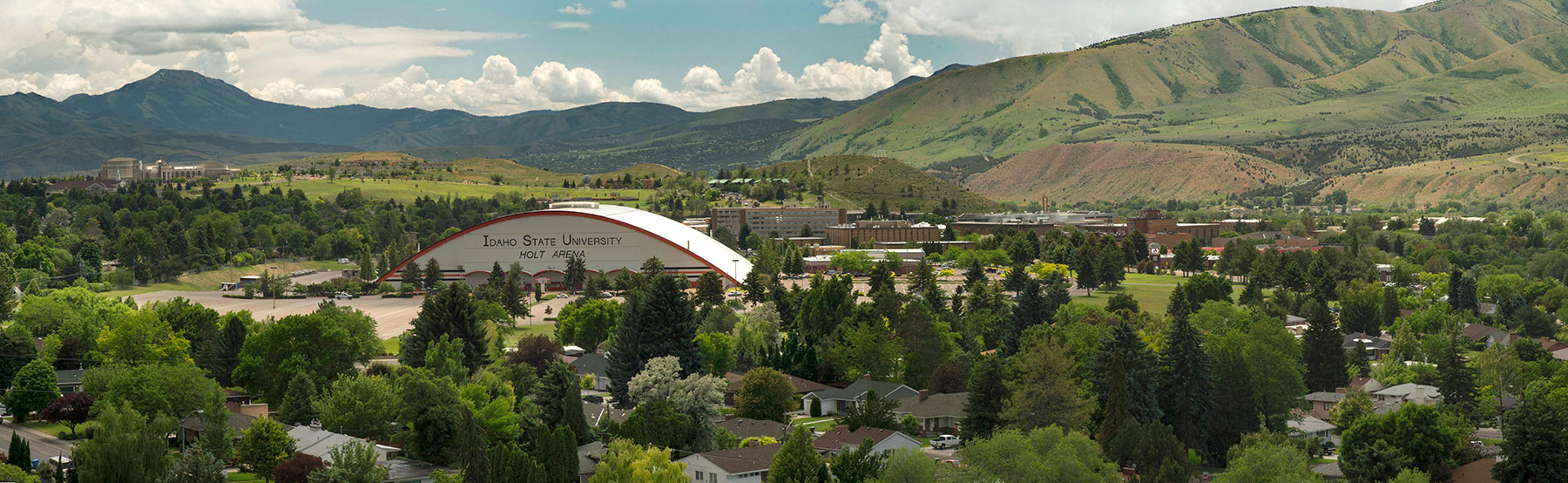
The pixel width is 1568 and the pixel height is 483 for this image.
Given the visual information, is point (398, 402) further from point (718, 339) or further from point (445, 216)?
point (445, 216)

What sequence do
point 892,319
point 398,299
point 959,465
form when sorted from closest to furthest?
1. point 959,465
2. point 892,319
3. point 398,299

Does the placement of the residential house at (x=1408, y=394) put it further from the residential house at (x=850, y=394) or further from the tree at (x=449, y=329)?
the tree at (x=449, y=329)

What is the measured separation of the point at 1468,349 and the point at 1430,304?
2578 centimetres

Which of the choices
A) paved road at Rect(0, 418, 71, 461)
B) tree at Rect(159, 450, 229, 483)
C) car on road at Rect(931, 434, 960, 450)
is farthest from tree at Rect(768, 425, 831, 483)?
paved road at Rect(0, 418, 71, 461)

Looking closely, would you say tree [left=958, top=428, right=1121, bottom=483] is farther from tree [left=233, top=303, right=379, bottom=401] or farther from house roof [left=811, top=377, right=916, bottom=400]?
tree [left=233, top=303, right=379, bottom=401]

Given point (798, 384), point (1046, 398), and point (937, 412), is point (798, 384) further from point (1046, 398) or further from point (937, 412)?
point (1046, 398)

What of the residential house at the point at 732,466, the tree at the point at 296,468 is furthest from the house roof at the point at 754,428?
the tree at the point at 296,468

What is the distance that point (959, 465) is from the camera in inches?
1929

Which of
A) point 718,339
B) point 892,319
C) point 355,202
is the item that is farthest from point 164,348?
point 355,202

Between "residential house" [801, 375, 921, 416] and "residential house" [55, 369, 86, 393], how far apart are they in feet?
105

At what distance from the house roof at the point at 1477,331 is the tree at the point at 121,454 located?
72.6 metres

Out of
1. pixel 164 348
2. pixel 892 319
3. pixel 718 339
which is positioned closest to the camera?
pixel 164 348

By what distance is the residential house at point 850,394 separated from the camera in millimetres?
66812

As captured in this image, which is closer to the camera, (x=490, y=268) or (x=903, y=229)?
(x=490, y=268)
